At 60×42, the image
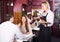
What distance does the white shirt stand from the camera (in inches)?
102

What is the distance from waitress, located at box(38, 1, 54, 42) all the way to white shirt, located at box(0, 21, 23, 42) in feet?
1.34

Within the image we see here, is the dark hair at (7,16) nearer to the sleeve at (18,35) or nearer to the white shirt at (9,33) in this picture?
the white shirt at (9,33)

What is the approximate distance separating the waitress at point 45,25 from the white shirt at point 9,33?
41 centimetres

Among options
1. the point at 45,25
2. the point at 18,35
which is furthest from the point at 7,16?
the point at 45,25

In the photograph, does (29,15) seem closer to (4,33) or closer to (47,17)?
(47,17)

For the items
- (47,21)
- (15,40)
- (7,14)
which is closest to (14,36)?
(15,40)

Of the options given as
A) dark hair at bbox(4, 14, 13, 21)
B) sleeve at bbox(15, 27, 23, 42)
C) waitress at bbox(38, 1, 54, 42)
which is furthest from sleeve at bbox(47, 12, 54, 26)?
dark hair at bbox(4, 14, 13, 21)

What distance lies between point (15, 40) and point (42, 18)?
0.65m

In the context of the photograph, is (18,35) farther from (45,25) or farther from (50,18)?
(50,18)

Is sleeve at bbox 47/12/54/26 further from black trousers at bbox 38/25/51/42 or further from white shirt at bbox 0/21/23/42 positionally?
white shirt at bbox 0/21/23/42

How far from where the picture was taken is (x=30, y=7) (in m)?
2.77

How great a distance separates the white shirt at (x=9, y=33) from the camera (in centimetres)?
260

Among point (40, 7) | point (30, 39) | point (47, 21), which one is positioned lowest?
point (30, 39)

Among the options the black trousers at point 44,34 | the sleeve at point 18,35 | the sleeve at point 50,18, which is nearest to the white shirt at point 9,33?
the sleeve at point 18,35
